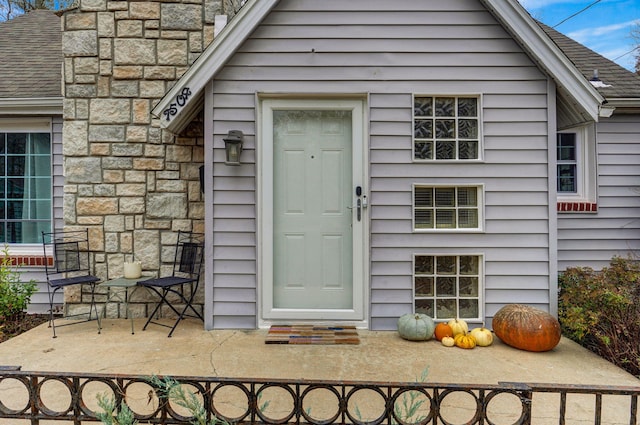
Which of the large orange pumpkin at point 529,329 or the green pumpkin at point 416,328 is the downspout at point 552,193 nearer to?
the large orange pumpkin at point 529,329

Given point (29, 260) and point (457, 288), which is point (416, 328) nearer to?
point (457, 288)

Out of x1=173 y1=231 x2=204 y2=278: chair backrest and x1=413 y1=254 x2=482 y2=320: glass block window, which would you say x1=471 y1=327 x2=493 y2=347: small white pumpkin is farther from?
x1=173 y1=231 x2=204 y2=278: chair backrest

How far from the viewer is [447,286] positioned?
3.78 m

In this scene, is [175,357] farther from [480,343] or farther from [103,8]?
[103,8]

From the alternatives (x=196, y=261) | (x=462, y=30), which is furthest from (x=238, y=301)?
(x=462, y=30)

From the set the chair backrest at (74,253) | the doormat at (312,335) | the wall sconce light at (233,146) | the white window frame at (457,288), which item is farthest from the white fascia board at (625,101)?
the chair backrest at (74,253)

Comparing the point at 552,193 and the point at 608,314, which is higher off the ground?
the point at 552,193

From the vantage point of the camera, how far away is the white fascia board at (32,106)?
179 inches

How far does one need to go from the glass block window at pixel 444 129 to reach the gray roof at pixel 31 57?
13.7 feet

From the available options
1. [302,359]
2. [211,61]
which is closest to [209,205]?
[211,61]

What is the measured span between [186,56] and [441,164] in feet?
9.48

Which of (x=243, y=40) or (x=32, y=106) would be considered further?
(x=32, y=106)

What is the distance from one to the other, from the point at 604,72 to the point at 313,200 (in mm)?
4455

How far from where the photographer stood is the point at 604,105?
135 inches
